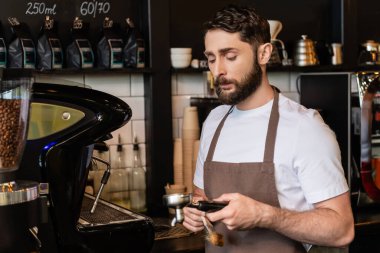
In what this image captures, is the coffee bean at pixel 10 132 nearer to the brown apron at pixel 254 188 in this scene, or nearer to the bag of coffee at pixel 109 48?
the brown apron at pixel 254 188

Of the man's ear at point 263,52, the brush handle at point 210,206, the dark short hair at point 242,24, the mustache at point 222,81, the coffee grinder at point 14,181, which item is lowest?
the brush handle at point 210,206

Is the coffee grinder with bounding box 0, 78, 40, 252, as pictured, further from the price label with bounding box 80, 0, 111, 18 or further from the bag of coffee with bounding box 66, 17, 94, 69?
the price label with bounding box 80, 0, 111, 18

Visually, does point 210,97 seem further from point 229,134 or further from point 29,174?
point 29,174

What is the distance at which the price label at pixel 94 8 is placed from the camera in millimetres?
3126

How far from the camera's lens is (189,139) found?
3.19 metres

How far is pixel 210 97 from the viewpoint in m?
3.23

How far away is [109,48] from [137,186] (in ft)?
2.38

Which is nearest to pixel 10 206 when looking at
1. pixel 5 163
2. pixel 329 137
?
pixel 5 163

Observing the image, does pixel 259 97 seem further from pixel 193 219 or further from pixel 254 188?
pixel 193 219

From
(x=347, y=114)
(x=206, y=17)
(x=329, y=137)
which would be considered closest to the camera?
(x=329, y=137)

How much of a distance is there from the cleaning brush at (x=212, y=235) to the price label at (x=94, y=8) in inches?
68.5

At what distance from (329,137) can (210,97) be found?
148 cm

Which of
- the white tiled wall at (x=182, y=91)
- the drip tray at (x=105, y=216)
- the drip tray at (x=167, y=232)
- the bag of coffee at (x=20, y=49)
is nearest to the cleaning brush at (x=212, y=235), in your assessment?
the drip tray at (x=105, y=216)

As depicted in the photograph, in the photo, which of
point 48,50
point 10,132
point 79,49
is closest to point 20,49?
point 48,50
